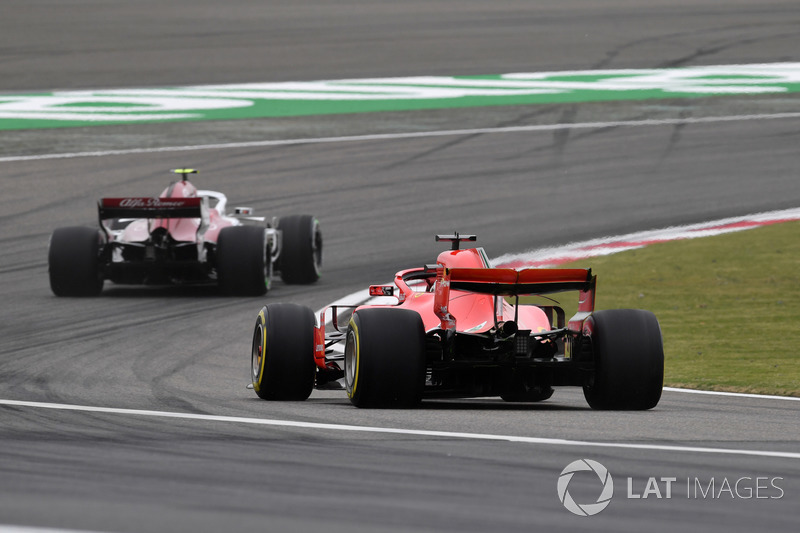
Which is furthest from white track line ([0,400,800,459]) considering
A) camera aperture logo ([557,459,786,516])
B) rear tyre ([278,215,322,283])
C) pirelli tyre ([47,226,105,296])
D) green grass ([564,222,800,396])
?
rear tyre ([278,215,322,283])

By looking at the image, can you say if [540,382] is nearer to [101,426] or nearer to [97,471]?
[101,426]

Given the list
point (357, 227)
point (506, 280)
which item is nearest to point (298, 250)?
point (357, 227)

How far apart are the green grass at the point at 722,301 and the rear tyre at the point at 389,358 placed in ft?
11.3

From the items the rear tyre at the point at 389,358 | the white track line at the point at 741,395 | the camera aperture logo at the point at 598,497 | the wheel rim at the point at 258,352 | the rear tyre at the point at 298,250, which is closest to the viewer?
the camera aperture logo at the point at 598,497

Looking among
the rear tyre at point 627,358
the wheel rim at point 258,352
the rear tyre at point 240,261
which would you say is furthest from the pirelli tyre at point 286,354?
the rear tyre at point 240,261

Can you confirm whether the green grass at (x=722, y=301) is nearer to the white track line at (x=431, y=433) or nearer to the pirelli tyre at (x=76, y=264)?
the white track line at (x=431, y=433)

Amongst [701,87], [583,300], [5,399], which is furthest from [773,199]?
[5,399]

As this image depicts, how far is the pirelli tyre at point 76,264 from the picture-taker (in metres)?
18.3

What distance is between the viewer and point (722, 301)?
17.1 m

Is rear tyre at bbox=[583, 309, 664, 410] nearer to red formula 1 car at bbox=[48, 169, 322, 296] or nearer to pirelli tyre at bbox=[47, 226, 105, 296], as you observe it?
red formula 1 car at bbox=[48, 169, 322, 296]

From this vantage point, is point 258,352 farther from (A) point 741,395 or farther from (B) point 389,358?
(A) point 741,395

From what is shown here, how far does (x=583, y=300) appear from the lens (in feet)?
34.2

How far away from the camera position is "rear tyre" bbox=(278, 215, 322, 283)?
19594 mm

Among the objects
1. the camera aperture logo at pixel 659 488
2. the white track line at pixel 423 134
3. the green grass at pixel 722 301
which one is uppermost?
the camera aperture logo at pixel 659 488
